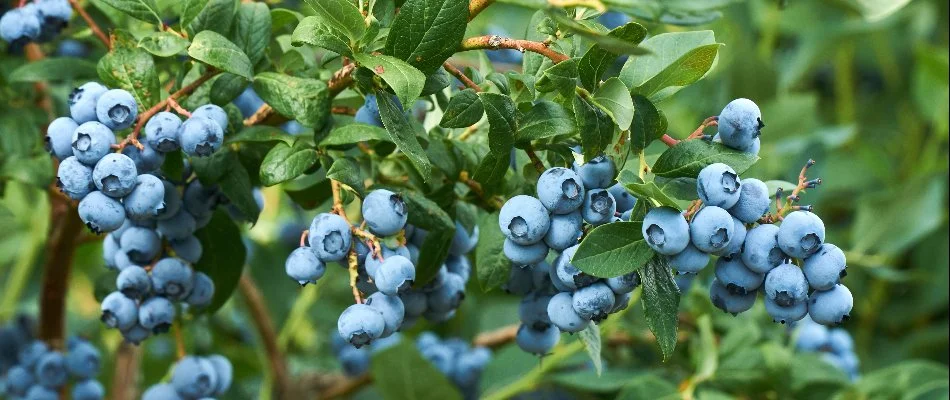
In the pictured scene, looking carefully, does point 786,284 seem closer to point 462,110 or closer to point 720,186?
point 720,186

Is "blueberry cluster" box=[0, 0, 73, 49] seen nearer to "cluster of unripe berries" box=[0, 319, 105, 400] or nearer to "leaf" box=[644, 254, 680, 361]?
"cluster of unripe berries" box=[0, 319, 105, 400]

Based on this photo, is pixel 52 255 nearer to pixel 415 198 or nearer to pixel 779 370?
pixel 415 198

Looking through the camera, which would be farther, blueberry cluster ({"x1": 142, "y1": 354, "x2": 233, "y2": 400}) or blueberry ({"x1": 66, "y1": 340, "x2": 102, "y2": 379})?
blueberry ({"x1": 66, "y1": 340, "x2": 102, "y2": 379})

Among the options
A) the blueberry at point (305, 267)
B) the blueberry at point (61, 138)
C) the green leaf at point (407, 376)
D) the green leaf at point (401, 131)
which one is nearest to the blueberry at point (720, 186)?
the green leaf at point (401, 131)

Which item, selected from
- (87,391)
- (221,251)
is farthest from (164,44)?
(87,391)

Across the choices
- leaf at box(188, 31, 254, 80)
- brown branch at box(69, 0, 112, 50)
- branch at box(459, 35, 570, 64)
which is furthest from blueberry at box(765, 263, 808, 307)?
brown branch at box(69, 0, 112, 50)

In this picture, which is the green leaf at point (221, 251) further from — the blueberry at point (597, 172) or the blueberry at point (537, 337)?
the blueberry at point (597, 172)

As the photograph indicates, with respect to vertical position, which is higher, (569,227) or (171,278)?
(569,227)

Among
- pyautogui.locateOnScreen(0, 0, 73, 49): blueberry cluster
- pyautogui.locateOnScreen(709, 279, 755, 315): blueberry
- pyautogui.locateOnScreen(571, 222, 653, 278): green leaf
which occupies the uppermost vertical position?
pyautogui.locateOnScreen(571, 222, 653, 278): green leaf
